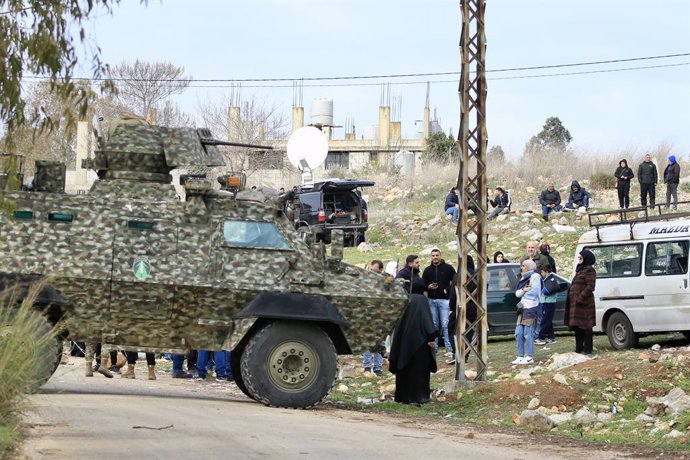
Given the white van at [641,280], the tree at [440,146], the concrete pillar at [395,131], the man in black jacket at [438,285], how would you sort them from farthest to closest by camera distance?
the concrete pillar at [395,131]
the tree at [440,146]
the man in black jacket at [438,285]
the white van at [641,280]

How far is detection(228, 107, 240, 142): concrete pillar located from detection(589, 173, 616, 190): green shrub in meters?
20.6

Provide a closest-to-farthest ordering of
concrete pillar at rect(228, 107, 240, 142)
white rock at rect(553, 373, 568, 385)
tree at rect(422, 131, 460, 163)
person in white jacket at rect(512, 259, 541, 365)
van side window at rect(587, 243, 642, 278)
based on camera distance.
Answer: white rock at rect(553, 373, 568, 385), person in white jacket at rect(512, 259, 541, 365), van side window at rect(587, 243, 642, 278), concrete pillar at rect(228, 107, 240, 142), tree at rect(422, 131, 460, 163)

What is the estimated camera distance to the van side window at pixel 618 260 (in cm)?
2108

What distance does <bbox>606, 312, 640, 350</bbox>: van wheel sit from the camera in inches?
822

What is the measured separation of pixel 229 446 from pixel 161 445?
0.59 meters

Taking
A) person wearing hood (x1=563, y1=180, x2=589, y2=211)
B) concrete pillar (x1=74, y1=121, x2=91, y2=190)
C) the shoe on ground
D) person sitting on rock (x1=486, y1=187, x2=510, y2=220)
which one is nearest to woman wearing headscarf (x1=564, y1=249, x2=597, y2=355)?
the shoe on ground

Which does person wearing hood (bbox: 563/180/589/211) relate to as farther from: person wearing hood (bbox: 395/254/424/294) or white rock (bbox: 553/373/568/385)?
white rock (bbox: 553/373/568/385)

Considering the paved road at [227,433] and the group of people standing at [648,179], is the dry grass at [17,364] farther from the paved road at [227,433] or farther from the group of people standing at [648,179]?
the group of people standing at [648,179]

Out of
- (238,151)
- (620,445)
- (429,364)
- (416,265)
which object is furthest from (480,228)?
(238,151)

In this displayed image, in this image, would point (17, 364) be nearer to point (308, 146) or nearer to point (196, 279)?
point (196, 279)

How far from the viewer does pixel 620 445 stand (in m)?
13.6

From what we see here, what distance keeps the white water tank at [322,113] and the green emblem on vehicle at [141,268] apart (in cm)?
4783

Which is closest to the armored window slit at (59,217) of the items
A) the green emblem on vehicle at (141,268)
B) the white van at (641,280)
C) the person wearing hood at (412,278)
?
the green emblem on vehicle at (141,268)

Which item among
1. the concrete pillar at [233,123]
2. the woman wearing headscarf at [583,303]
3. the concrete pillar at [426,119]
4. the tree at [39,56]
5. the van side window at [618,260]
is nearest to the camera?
the tree at [39,56]
